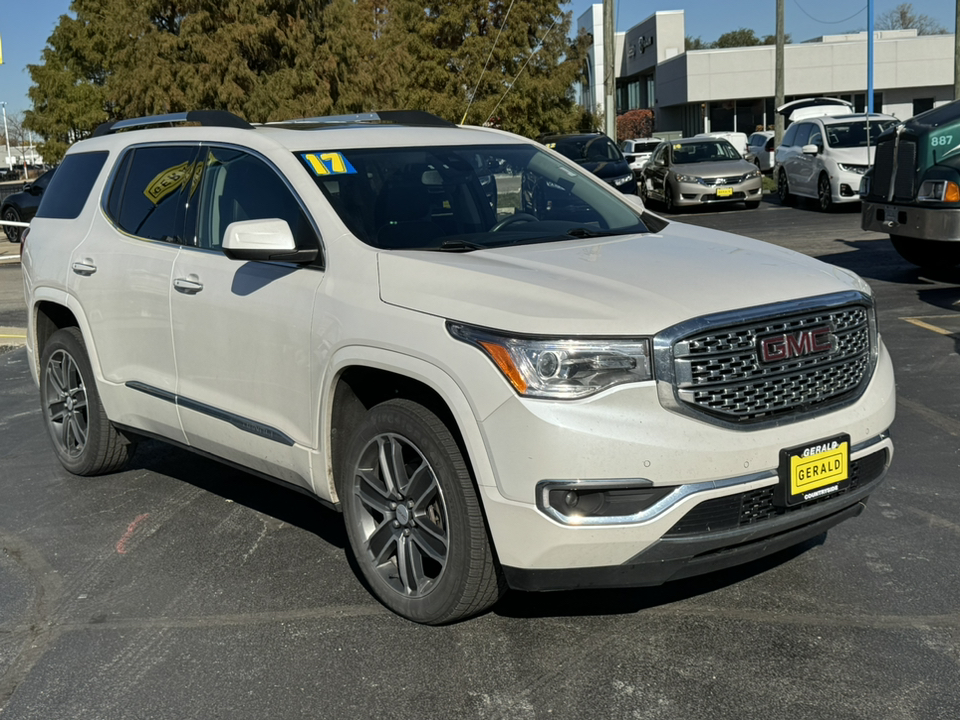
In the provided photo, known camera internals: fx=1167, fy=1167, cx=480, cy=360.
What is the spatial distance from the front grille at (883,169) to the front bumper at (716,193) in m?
11.2

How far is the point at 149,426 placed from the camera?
225 inches

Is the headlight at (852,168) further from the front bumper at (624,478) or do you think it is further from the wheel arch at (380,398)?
the front bumper at (624,478)

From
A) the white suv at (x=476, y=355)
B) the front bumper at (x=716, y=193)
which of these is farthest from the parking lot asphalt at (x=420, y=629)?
the front bumper at (x=716, y=193)

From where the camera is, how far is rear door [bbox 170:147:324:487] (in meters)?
4.61

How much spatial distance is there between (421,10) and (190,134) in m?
35.2

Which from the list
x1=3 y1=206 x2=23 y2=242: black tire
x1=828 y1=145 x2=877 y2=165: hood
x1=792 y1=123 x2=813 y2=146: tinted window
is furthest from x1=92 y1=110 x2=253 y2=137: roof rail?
x1=3 y1=206 x2=23 y2=242: black tire

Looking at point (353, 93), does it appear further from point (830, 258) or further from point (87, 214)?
point (87, 214)

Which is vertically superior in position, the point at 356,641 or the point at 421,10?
the point at 421,10

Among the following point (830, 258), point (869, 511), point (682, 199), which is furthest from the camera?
point (682, 199)

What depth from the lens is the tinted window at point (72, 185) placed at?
6.26 metres

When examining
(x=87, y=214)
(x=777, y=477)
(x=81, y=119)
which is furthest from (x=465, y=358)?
(x=81, y=119)

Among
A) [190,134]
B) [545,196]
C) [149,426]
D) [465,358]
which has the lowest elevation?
[149,426]

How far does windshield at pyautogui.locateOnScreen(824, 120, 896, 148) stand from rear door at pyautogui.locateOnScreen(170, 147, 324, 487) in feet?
59.8

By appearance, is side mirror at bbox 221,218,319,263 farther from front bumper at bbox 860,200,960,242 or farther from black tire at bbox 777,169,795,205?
black tire at bbox 777,169,795,205
